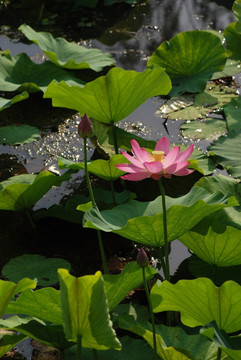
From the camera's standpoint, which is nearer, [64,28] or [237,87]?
[237,87]

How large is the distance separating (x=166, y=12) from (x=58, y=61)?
101cm

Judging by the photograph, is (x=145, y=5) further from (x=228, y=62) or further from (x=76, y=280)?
(x=76, y=280)

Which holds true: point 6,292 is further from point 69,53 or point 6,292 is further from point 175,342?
point 69,53

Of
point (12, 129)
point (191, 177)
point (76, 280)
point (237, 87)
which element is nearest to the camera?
point (76, 280)

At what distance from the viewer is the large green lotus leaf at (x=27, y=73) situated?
2.98 meters

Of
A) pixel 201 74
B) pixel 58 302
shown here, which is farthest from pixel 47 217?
pixel 201 74

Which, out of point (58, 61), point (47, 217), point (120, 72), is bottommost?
point (47, 217)

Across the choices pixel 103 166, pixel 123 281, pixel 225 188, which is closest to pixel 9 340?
pixel 123 281

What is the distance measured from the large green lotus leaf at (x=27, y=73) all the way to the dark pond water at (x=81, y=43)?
0.40 feet

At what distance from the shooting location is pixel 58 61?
3004 millimetres

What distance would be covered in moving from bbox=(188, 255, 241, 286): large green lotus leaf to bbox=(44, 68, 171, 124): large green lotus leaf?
23.0 inches

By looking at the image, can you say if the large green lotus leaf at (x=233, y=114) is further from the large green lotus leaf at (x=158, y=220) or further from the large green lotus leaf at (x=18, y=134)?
the large green lotus leaf at (x=158, y=220)

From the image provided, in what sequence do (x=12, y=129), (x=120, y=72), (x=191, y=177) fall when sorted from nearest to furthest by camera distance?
(x=120, y=72), (x=191, y=177), (x=12, y=129)

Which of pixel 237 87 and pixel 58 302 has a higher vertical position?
pixel 58 302
